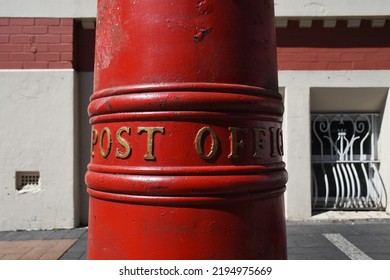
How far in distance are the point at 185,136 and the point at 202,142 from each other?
7cm

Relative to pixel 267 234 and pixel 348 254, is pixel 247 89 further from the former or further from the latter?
pixel 348 254

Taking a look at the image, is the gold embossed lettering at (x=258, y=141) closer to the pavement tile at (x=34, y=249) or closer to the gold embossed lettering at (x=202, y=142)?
the gold embossed lettering at (x=202, y=142)

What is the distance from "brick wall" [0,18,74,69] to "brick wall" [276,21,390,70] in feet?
11.9

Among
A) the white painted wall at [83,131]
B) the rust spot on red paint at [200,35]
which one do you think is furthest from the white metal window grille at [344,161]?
the rust spot on red paint at [200,35]

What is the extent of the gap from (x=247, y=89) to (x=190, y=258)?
2.33 ft

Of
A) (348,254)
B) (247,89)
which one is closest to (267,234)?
(247,89)

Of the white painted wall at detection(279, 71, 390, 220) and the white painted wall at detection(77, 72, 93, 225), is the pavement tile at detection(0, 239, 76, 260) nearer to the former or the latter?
the white painted wall at detection(77, 72, 93, 225)

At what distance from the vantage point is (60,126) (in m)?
5.77

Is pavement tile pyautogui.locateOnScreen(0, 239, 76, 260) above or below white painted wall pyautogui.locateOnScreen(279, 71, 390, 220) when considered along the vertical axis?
below

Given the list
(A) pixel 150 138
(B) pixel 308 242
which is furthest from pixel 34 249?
(A) pixel 150 138

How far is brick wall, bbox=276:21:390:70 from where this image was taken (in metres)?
6.13

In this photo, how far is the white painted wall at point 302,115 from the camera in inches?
237

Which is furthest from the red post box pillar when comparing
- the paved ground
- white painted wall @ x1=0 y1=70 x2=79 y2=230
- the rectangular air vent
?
the rectangular air vent

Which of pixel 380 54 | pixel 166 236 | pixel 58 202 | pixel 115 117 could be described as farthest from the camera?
pixel 380 54
